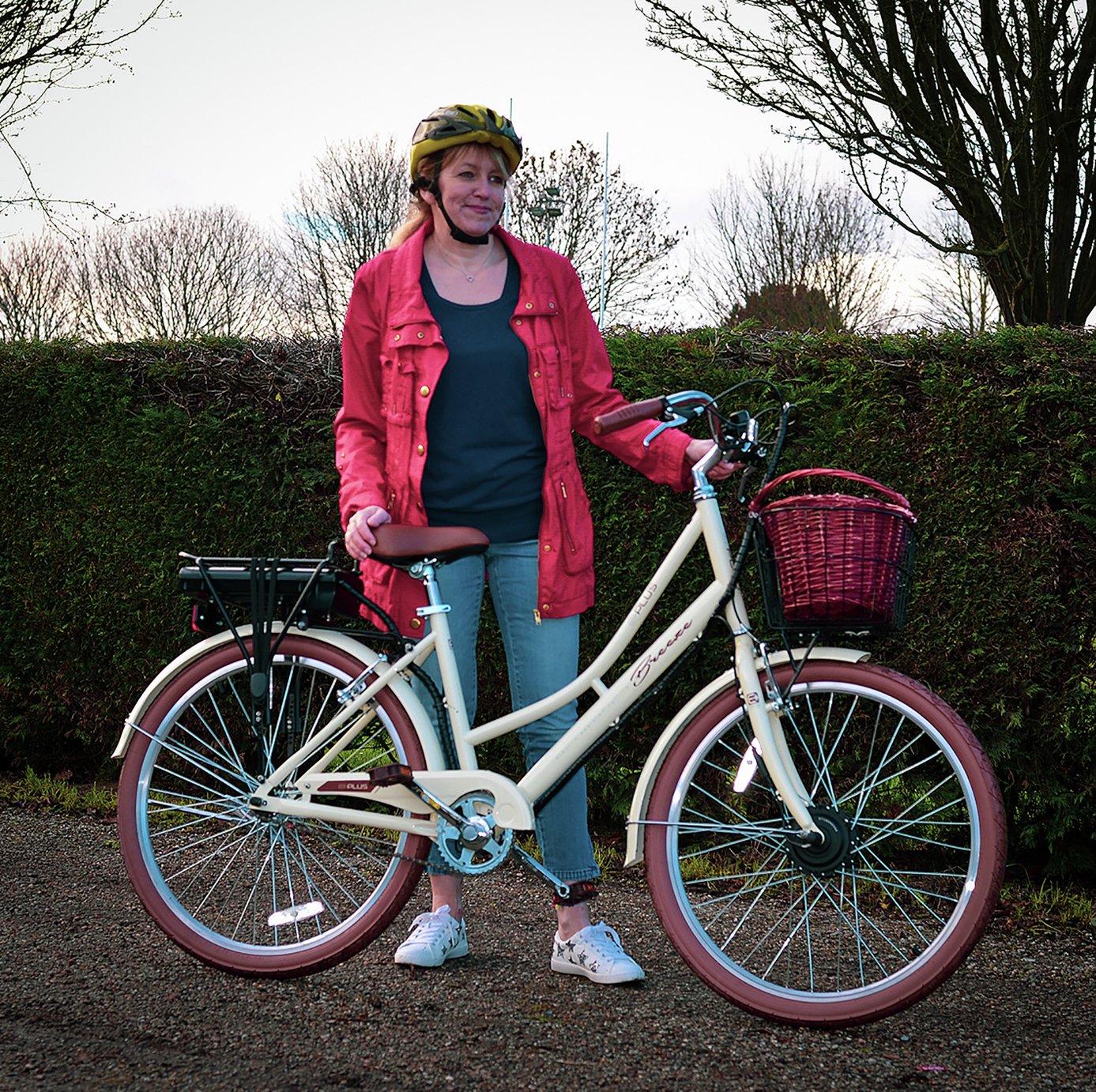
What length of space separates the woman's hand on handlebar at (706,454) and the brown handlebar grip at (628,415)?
0.21 meters

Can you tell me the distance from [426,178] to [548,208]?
21.9m

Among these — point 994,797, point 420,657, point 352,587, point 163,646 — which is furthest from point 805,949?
point 163,646

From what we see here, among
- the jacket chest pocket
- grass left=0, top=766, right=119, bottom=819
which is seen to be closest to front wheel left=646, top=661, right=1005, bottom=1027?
the jacket chest pocket

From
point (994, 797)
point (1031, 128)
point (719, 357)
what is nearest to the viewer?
point (994, 797)

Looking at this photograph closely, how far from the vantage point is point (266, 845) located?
175 inches

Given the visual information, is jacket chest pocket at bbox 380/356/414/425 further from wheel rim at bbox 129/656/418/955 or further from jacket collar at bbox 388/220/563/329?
wheel rim at bbox 129/656/418/955

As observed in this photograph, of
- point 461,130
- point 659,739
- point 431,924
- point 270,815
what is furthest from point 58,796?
point 461,130

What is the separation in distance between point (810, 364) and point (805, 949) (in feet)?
6.28

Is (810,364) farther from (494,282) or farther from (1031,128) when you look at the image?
(1031,128)

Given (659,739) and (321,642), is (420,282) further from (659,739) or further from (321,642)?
(659,739)

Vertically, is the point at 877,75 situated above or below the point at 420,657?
above

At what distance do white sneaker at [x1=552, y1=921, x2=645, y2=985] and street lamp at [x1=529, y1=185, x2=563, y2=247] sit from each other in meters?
21.1

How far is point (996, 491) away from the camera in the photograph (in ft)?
13.0

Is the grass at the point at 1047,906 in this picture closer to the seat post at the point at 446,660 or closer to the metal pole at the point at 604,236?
the seat post at the point at 446,660
